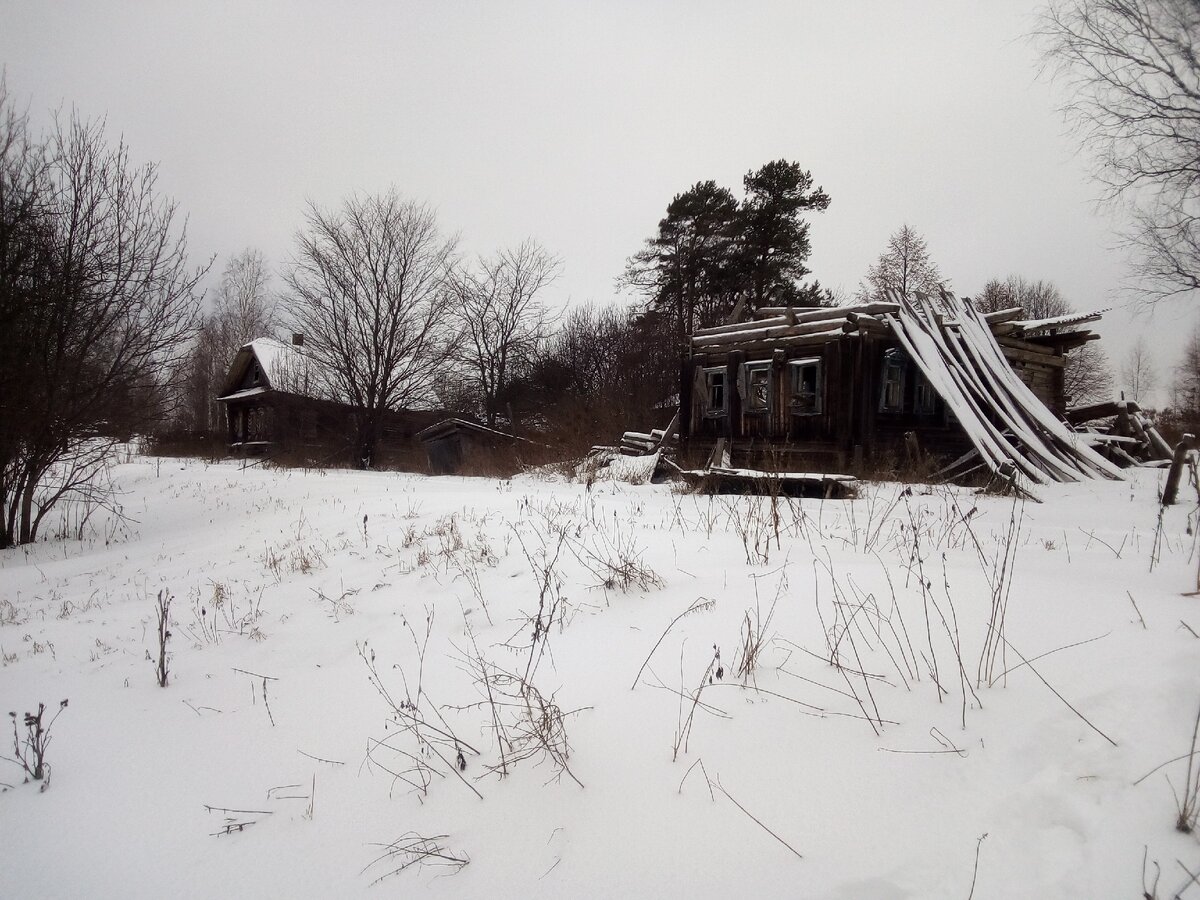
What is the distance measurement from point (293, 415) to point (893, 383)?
25.2 metres

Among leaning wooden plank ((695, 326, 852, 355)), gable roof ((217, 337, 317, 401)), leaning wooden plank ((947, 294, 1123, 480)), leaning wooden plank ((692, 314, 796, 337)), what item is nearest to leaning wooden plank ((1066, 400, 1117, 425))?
leaning wooden plank ((947, 294, 1123, 480))

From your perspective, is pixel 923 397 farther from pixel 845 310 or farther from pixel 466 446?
pixel 466 446

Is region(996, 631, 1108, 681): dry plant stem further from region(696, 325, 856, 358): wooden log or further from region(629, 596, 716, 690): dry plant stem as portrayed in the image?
region(696, 325, 856, 358): wooden log

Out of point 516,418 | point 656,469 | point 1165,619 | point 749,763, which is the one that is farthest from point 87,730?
point 516,418

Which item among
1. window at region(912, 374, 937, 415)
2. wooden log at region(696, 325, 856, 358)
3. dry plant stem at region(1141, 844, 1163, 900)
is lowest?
dry plant stem at region(1141, 844, 1163, 900)

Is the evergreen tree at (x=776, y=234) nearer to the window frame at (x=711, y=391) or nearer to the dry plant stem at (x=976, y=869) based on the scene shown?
the window frame at (x=711, y=391)

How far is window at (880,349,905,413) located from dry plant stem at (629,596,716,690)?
11704 millimetres

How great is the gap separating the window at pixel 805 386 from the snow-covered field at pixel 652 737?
919 cm

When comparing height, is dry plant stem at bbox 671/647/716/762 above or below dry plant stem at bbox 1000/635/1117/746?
below

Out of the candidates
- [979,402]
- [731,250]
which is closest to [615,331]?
[731,250]

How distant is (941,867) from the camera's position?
1560mm

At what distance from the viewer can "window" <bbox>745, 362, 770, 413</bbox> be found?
14.5 meters

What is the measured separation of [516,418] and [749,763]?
93.3ft

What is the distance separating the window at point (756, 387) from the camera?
47.5 feet
